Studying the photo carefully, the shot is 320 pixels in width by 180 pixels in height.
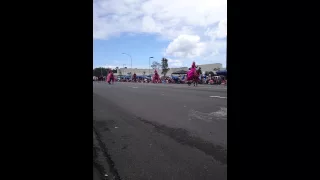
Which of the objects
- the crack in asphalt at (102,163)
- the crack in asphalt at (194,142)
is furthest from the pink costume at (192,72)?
the crack in asphalt at (102,163)

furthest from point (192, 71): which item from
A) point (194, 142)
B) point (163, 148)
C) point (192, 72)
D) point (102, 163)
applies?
point (102, 163)

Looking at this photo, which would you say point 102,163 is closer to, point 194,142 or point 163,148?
point 163,148

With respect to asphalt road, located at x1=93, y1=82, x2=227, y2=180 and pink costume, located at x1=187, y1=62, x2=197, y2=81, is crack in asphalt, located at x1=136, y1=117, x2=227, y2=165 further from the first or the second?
pink costume, located at x1=187, y1=62, x2=197, y2=81

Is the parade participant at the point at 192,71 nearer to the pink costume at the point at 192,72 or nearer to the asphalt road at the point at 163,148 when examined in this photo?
the pink costume at the point at 192,72

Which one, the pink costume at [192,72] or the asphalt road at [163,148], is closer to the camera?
the asphalt road at [163,148]

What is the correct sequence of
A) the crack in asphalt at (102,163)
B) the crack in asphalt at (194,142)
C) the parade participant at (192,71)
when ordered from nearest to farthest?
→ the crack in asphalt at (102,163), the crack in asphalt at (194,142), the parade participant at (192,71)

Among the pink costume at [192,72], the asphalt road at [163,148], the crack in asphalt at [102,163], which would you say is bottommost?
the crack in asphalt at [102,163]

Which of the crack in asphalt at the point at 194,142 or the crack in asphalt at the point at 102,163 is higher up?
the crack in asphalt at the point at 194,142

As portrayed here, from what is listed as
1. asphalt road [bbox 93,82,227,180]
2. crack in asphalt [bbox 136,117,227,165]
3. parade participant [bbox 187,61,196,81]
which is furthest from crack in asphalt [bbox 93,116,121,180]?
parade participant [bbox 187,61,196,81]
